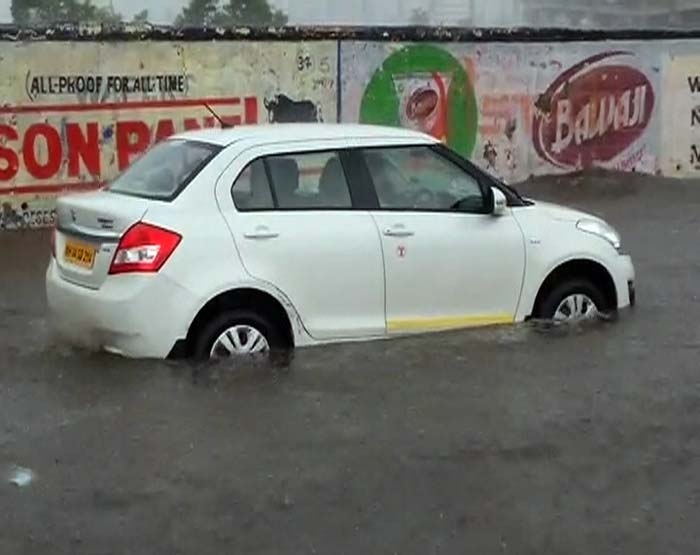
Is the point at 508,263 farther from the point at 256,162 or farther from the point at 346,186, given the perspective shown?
the point at 256,162

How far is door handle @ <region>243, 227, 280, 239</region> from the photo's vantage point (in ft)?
30.0

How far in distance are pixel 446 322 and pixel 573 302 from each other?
1.02 metres

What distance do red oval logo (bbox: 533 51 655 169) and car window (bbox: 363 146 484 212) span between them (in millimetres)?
11532

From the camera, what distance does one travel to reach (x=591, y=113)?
71.0 feet

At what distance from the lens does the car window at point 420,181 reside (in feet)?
32.0

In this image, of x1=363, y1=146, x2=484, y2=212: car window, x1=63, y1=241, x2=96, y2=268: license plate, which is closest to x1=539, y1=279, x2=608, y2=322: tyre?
x1=363, y1=146, x2=484, y2=212: car window

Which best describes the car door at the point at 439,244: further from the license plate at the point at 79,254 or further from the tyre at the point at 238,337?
the license plate at the point at 79,254

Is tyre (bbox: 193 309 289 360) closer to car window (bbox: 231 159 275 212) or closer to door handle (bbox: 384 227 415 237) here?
car window (bbox: 231 159 275 212)

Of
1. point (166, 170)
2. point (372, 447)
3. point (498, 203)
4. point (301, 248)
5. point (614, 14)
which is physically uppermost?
point (614, 14)

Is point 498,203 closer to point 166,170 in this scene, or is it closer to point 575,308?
point 575,308

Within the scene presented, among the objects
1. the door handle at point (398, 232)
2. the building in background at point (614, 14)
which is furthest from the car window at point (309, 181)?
the building in background at point (614, 14)

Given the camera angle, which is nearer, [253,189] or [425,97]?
[253,189]

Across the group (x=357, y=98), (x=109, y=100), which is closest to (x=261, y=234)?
(x=109, y=100)

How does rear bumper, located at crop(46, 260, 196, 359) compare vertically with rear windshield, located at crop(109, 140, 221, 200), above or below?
below
